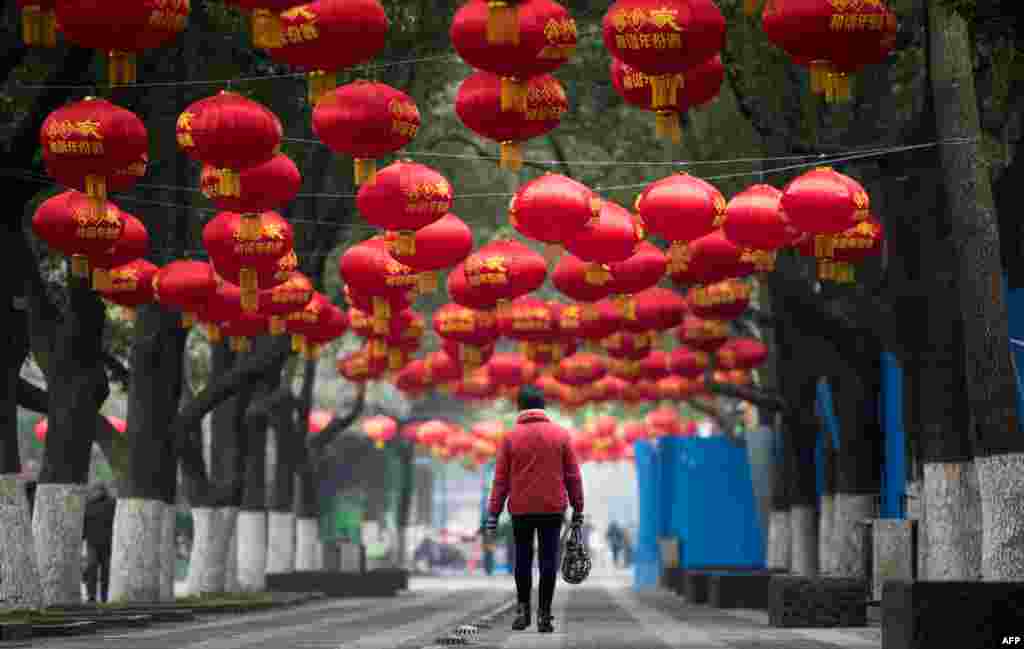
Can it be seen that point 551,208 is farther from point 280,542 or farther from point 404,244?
→ point 280,542

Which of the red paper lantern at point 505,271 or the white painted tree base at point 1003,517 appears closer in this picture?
the white painted tree base at point 1003,517

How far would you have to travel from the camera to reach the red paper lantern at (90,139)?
16.4 meters

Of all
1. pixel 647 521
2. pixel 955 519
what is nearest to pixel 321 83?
pixel 955 519

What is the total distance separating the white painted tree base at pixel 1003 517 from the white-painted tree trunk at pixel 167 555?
12925mm

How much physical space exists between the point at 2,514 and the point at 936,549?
987 centimetres

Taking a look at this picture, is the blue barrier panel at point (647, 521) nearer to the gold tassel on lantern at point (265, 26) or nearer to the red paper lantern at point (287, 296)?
the red paper lantern at point (287, 296)

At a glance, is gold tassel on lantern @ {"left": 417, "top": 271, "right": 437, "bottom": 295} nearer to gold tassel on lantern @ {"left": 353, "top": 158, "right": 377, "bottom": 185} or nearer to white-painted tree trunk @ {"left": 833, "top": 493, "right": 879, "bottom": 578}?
gold tassel on lantern @ {"left": 353, "top": 158, "right": 377, "bottom": 185}

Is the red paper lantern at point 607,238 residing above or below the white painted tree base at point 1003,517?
above

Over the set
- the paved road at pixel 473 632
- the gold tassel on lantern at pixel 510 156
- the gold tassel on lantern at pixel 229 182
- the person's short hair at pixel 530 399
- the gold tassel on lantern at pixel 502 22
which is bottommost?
the paved road at pixel 473 632

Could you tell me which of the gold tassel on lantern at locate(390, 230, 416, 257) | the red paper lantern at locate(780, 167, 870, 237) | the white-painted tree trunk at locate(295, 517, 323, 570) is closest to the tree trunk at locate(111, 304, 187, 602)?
the gold tassel on lantern at locate(390, 230, 416, 257)

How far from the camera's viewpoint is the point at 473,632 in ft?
50.2

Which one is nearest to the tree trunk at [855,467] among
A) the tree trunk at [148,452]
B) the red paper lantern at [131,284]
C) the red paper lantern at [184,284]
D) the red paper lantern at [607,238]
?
the red paper lantern at [607,238]

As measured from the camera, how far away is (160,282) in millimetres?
22078

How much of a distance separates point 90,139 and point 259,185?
7.30ft
